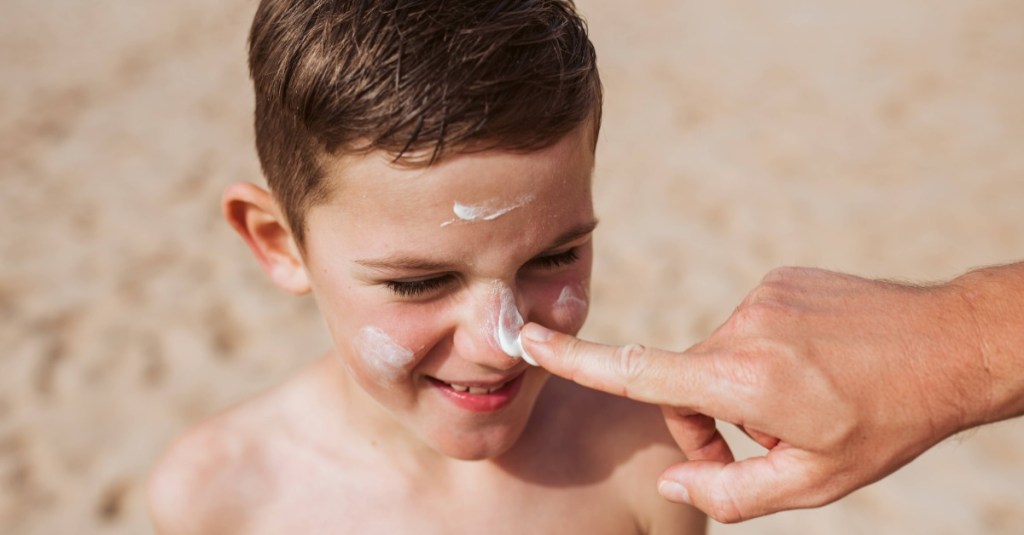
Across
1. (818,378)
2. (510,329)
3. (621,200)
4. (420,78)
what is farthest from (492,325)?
(621,200)

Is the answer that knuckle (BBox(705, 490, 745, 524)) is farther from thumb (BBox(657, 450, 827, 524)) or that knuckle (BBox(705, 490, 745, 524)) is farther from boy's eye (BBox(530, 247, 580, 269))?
boy's eye (BBox(530, 247, 580, 269))

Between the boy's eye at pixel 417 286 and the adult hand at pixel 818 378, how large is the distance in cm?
19

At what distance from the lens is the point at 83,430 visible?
404cm

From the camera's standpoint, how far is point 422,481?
2074 millimetres

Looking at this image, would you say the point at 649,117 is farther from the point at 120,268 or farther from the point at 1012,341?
the point at 1012,341

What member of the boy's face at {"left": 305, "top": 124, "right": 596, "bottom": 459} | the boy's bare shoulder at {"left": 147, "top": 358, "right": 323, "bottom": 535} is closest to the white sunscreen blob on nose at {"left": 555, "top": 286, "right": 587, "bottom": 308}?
the boy's face at {"left": 305, "top": 124, "right": 596, "bottom": 459}

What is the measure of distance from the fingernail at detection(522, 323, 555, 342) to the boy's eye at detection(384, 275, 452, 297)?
16 centimetres

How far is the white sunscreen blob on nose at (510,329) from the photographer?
1.58 m

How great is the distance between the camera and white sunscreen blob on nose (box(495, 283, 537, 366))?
158 cm

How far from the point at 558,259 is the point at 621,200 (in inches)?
169

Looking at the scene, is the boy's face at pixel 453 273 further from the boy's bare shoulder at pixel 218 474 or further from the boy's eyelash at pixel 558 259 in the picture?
the boy's bare shoulder at pixel 218 474

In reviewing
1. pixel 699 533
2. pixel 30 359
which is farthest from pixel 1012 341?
pixel 30 359

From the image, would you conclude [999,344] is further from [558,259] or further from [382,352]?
[382,352]

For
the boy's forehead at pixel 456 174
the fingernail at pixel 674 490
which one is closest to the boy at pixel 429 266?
the boy's forehead at pixel 456 174
